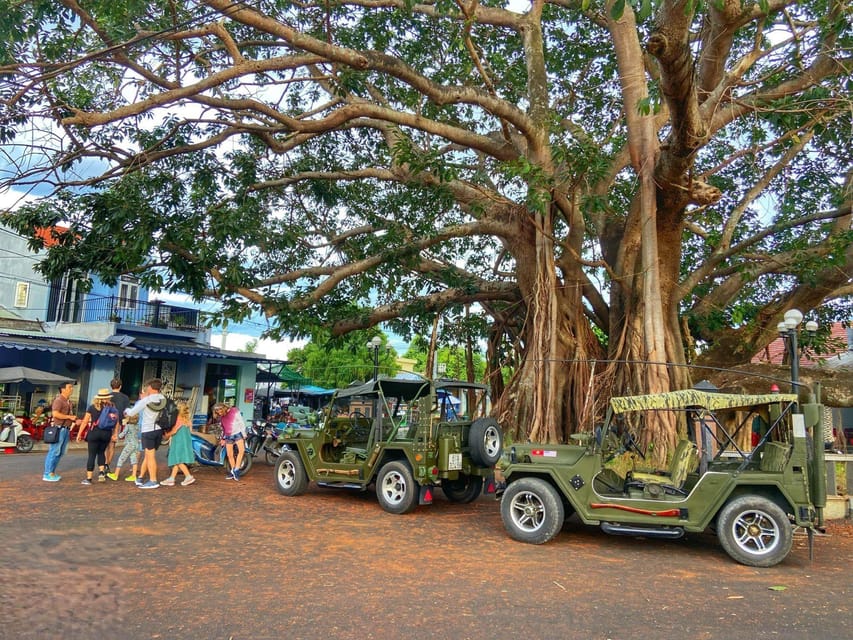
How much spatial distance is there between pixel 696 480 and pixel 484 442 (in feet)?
9.51

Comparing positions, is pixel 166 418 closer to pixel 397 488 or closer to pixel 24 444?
pixel 397 488

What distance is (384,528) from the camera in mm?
7621

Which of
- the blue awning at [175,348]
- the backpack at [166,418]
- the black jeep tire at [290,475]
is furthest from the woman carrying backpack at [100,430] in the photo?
the blue awning at [175,348]

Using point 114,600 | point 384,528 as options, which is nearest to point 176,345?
point 384,528

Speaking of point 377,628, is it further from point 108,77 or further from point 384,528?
point 108,77

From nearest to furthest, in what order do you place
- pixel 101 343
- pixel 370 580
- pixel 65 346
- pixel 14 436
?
1. pixel 370 580
2. pixel 14 436
3. pixel 65 346
4. pixel 101 343

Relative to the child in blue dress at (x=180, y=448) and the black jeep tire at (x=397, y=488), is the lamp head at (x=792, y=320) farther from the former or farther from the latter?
the child in blue dress at (x=180, y=448)

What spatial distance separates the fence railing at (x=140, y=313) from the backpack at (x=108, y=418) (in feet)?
43.8

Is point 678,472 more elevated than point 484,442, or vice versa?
point 484,442

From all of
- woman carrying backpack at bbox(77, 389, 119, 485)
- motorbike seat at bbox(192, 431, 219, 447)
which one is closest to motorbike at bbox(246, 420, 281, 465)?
motorbike seat at bbox(192, 431, 219, 447)

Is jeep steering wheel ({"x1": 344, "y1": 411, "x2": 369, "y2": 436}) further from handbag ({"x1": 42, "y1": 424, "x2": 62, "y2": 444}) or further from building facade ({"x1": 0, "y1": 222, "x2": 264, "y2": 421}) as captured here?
building facade ({"x1": 0, "y1": 222, "x2": 264, "y2": 421})

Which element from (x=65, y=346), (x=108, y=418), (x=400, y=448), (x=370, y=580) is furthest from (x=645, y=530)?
(x=65, y=346)

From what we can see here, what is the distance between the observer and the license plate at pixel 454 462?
340 inches

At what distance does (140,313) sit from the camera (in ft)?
80.6
